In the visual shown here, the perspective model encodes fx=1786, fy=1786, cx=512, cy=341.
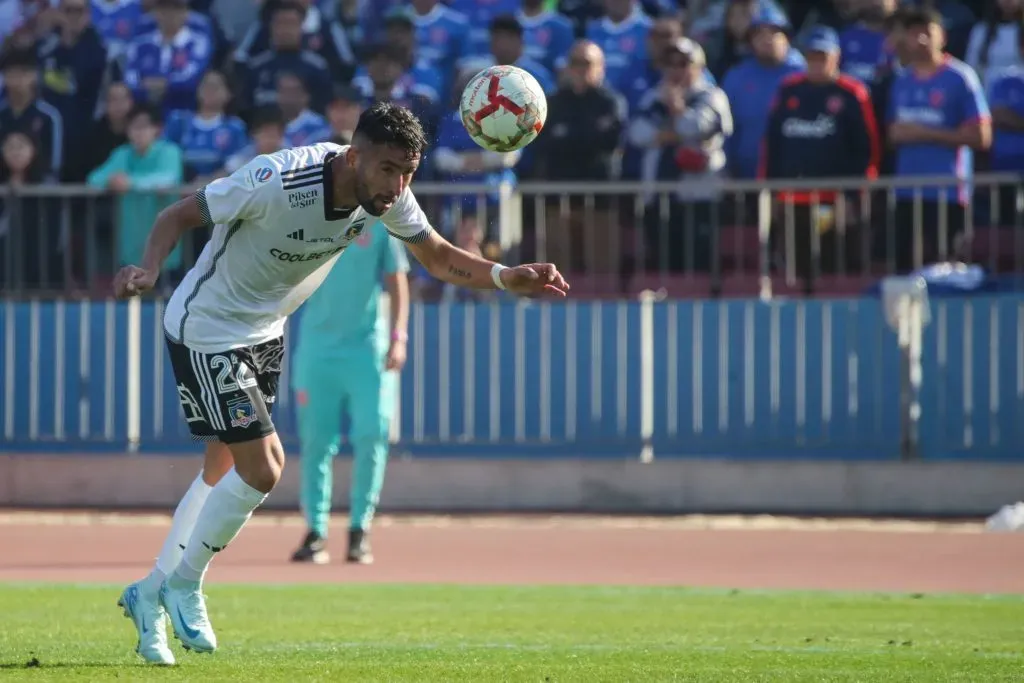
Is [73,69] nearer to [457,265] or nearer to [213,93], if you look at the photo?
[213,93]

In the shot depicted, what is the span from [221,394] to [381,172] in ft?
3.95

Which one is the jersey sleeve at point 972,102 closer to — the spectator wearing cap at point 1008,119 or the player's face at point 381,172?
the spectator wearing cap at point 1008,119

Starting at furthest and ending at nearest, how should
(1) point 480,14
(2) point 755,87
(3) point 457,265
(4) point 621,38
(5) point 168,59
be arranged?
1. (5) point 168,59
2. (1) point 480,14
3. (4) point 621,38
4. (2) point 755,87
5. (3) point 457,265

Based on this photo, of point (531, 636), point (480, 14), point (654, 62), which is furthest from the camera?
point (480, 14)

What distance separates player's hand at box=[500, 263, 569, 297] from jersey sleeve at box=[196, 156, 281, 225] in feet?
3.64

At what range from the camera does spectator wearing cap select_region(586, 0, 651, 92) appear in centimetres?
1727

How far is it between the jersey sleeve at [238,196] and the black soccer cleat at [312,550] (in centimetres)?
544

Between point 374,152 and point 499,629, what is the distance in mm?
2853

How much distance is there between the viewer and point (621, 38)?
1739cm

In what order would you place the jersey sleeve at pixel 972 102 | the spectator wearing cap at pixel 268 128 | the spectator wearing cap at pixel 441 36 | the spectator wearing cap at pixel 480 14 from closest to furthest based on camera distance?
the jersey sleeve at pixel 972 102, the spectator wearing cap at pixel 268 128, the spectator wearing cap at pixel 441 36, the spectator wearing cap at pixel 480 14

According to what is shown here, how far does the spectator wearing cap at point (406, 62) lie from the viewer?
56.2 ft

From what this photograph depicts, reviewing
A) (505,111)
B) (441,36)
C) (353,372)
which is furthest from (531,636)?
(441,36)

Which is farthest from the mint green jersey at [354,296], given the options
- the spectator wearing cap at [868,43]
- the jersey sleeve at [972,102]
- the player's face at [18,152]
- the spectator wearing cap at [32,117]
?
the spectator wearing cap at [32,117]

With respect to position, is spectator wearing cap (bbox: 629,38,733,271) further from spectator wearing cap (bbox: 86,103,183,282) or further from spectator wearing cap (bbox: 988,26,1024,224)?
spectator wearing cap (bbox: 86,103,183,282)
